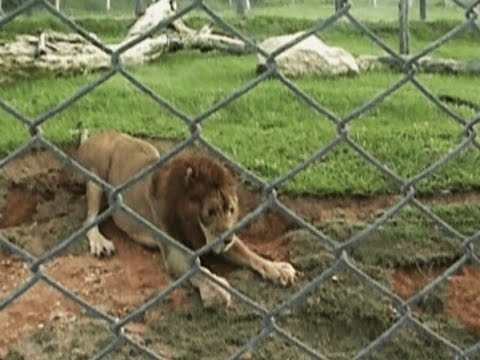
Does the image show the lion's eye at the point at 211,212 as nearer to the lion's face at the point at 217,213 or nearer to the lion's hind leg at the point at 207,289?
the lion's face at the point at 217,213

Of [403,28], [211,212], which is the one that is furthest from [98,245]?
[403,28]

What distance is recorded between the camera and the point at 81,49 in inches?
335

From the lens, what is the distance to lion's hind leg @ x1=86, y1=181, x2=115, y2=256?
5.71m

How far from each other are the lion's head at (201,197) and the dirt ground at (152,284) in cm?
24

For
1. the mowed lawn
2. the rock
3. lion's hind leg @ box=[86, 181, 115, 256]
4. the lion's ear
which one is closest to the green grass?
the mowed lawn

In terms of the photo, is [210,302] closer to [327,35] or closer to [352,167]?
[352,167]

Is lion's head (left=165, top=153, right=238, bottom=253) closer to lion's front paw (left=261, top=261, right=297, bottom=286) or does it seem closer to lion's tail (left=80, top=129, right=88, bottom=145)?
lion's front paw (left=261, top=261, right=297, bottom=286)

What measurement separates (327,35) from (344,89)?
2.82 m

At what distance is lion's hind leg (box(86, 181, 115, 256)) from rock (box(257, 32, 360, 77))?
270cm

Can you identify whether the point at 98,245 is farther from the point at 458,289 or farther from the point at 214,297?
the point at 458,289

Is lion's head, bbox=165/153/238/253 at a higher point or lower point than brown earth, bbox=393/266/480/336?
higher

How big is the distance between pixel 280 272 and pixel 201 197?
17.5 inches

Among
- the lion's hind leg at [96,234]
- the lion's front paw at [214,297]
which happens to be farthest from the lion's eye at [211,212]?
the lion's hind leg at [96,234]

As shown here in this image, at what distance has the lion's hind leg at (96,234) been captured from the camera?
18.7 ft
